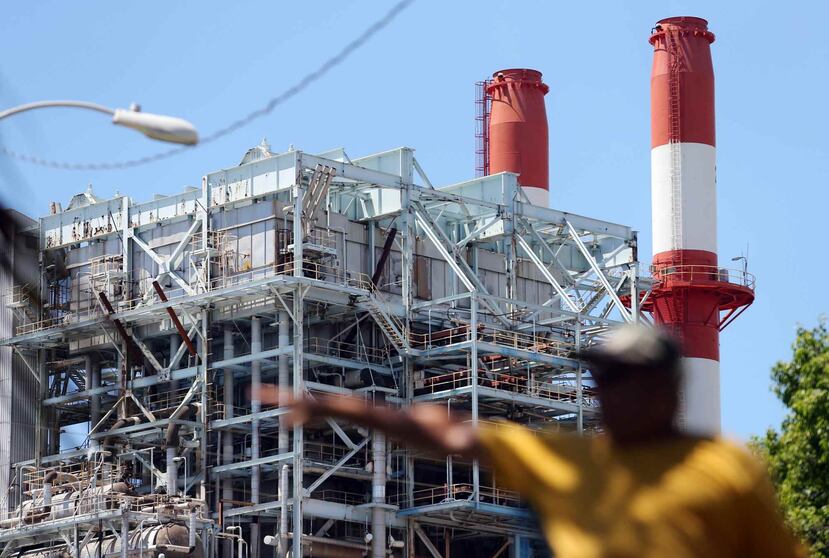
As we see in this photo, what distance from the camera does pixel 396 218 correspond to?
78000 millimetres

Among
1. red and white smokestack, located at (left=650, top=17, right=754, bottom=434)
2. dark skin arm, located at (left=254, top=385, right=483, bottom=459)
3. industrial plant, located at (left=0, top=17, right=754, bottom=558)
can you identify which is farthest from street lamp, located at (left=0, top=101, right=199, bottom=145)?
red and white smokestack, located at (left=650, top=17, right=754, bottom=434)

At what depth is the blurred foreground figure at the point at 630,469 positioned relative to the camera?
578cm

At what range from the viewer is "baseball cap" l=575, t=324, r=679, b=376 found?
6.02 m

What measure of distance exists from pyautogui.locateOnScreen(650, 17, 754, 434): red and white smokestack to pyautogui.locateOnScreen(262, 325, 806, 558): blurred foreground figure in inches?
3240

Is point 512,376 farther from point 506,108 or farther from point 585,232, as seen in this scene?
point 506,108

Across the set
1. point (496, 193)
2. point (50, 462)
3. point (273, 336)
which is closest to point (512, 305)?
point (496, 193)

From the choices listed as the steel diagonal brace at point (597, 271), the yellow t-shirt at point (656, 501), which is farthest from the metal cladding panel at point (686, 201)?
the yellow t-shirt at point (656, 501)

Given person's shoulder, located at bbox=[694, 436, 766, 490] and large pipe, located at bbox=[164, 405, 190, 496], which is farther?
large pipe, located at bbox=[164, 405, 190, 496]

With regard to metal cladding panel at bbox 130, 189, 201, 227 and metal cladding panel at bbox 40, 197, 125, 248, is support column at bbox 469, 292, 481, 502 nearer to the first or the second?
metal cladding panel at bbox 130, 189, 201, 227

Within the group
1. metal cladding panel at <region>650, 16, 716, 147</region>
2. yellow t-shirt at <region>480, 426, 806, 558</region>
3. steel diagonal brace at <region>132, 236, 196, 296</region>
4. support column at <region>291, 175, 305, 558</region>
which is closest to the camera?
yellow t-shirt at <region>480, 426, 806, 558</region>

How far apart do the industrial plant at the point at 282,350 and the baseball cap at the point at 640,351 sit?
2479 inches

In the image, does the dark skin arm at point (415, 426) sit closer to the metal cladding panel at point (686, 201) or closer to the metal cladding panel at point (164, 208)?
the metal cladding panel at point (164, 208)

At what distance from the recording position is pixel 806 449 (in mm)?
45250

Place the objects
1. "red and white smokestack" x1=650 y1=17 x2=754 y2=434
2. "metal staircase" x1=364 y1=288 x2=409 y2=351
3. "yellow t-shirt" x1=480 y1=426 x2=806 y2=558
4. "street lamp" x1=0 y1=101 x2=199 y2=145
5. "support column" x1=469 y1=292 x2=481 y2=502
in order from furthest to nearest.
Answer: "red and white smokestack" x1=650 y1=17 x2=754 y2=434
"metal staircase" x1=364 y1=288 x2=409 y2=351
"support column" x1=469 y1=292 x2=481 y2=502
"street lamp" x1=0 y1=101 x2=199 y2=145
"yellow t-shirt" x1=480 y1=426 x2=806 y2=558
